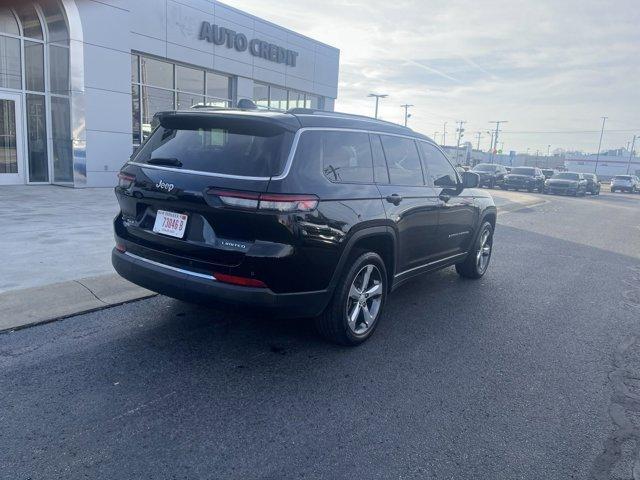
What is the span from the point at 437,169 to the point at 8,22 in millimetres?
13540

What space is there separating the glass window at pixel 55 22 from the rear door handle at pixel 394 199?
42.9ft

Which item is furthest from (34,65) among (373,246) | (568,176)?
(568,176)

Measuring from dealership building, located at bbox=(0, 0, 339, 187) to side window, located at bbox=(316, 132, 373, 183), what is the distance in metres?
11.3

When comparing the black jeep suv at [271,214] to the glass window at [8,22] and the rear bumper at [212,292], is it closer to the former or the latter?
the rear bumper at [212,292]

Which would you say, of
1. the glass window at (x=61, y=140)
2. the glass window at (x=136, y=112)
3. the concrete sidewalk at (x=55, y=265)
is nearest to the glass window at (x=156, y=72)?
the glass window at (x=136, y=112)

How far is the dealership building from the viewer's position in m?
13.8

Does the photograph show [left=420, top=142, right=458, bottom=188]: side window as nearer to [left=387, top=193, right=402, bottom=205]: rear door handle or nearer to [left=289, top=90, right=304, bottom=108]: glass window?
[left=387, top=193, right=402, bottom=205]: rear door handle

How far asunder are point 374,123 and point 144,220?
2247mm

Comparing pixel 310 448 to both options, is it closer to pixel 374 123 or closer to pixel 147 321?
pixel 147 321

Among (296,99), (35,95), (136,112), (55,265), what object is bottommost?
(55,265)

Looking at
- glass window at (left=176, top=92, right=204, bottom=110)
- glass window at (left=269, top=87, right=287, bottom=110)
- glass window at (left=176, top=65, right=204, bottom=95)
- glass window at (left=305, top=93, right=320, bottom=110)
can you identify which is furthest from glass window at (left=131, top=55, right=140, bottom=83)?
glass window at (left=305, top=93, right=320, bottom=110)

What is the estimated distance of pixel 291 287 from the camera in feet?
11.8

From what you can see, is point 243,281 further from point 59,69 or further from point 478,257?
point 59,69

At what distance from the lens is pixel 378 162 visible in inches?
178
